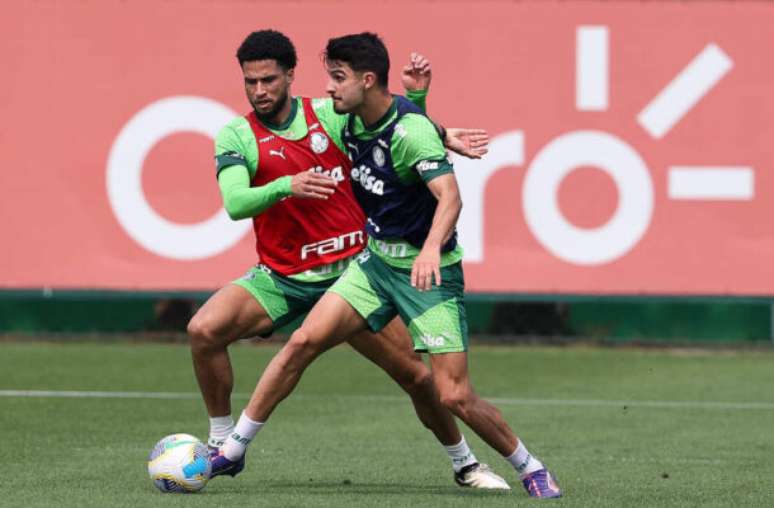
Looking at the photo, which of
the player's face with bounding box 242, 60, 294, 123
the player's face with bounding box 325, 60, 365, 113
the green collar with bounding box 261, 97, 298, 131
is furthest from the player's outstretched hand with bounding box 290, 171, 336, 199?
the green collar with bounding box 261, 97, 298, 131

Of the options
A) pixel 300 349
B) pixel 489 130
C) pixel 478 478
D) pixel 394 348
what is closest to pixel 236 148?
pixel 300 349

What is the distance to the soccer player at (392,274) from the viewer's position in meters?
9.34

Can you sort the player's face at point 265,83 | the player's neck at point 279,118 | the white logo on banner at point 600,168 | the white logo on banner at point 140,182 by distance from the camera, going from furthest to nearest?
the white logo on banner at point 140,182
the white logo on banner at point 600,168
the player's neck at point 279,118
the player's face at point 265,83

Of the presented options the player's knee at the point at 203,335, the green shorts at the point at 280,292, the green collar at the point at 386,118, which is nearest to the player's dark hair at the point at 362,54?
the green collar at the point at 386,118

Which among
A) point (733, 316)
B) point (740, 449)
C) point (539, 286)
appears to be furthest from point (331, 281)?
point (733, 316)

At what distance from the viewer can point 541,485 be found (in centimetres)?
946

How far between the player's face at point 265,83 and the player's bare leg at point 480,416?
189 centimetres

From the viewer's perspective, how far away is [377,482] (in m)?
10.2

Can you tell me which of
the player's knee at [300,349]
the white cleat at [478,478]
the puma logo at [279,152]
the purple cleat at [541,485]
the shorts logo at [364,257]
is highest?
the puma logo at [279,152]

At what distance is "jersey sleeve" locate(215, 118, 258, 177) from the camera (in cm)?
1002

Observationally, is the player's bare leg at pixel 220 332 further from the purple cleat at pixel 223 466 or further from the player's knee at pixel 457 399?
the player's knee at pixel 457 399

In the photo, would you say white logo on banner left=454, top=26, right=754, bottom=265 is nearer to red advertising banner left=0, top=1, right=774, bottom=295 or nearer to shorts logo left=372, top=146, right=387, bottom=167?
red advertising banner left=0, top=1, right=774, bottom=295

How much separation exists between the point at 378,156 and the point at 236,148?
1039 mm

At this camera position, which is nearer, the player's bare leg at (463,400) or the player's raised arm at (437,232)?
the player's raised arm at (437,232)
